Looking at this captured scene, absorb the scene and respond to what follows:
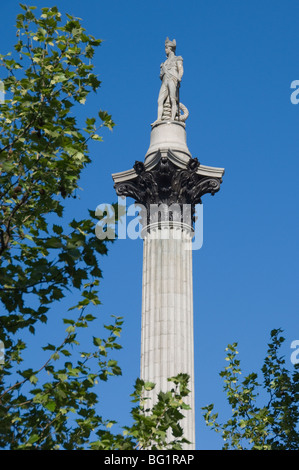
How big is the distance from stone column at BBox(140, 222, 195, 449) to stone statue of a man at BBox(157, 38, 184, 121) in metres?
6.00

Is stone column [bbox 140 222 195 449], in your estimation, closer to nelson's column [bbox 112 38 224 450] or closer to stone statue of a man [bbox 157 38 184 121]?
nelson's column [bbox 112 38 224 450]

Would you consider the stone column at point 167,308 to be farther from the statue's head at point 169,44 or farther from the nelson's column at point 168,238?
the statue's head at point 169,44

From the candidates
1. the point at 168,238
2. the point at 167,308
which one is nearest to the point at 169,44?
the point at 168,238

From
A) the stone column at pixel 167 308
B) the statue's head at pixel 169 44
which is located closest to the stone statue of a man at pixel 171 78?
the statue's head at pixel 169 44

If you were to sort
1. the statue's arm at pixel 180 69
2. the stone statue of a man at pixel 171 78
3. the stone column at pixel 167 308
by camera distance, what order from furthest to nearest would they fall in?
the statue's arm at pixel 180 69 < the stone statue of a man at pixel 171 78 < the stone column at pixel 167 308

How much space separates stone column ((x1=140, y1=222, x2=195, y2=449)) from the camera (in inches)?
1037

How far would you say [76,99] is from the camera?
16.5 metres

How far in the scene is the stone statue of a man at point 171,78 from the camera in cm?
3300

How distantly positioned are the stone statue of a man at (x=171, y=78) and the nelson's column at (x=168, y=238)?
0.32 feet

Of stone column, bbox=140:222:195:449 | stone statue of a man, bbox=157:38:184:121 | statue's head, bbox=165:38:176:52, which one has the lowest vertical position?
stone column, bbox=140:222:195:449

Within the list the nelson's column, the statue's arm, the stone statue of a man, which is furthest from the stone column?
the statue's arm

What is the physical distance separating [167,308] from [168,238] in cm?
271

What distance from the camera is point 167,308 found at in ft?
89.9
